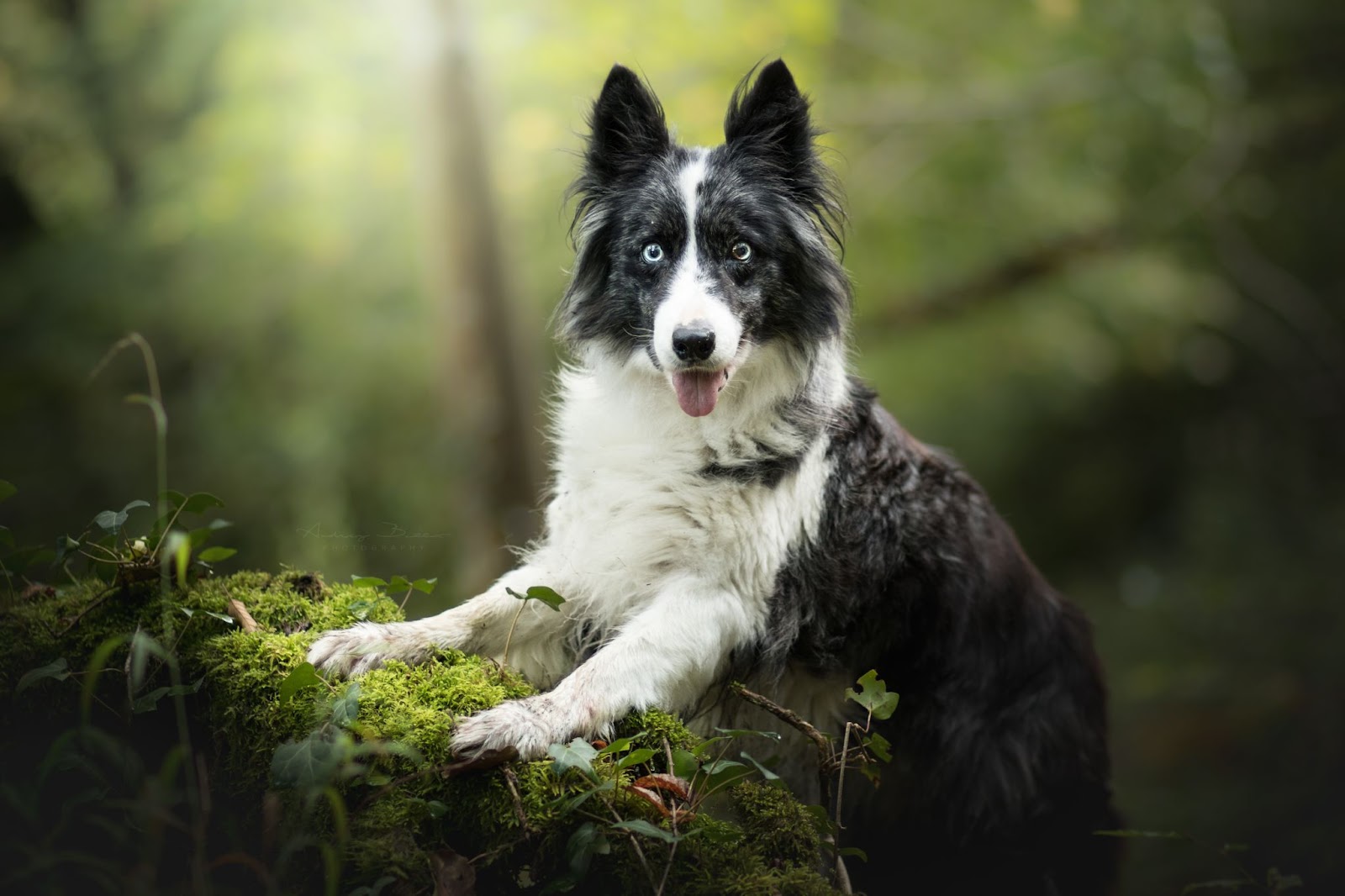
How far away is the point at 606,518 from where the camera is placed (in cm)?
312

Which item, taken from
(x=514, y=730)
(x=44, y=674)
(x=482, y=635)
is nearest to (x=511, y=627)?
(x=482, y=635)

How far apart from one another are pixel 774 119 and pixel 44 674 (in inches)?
100

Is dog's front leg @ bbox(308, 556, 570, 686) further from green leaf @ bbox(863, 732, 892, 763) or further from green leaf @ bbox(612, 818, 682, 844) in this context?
green leaf @ bbox(863, 732, 892, 763)

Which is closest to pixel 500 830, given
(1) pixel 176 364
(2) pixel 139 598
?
(2) pixel 139 598

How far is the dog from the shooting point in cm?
300

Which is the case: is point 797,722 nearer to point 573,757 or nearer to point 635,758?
point 635,758

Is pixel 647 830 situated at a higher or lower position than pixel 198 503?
lower

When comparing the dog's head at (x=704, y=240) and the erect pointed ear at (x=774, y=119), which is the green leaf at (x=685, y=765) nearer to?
the dog's head at (x=704, y=240)

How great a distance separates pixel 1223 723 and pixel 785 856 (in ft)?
20.2

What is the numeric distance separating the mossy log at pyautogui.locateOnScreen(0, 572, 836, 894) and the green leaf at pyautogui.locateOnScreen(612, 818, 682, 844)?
1.3 inches

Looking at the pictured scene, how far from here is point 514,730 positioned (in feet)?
7.87

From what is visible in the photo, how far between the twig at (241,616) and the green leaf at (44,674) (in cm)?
38

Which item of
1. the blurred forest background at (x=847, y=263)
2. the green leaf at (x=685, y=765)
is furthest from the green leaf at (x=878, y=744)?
the blurred forest background at (x=847, y=263)

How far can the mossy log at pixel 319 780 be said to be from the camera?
210 cm
